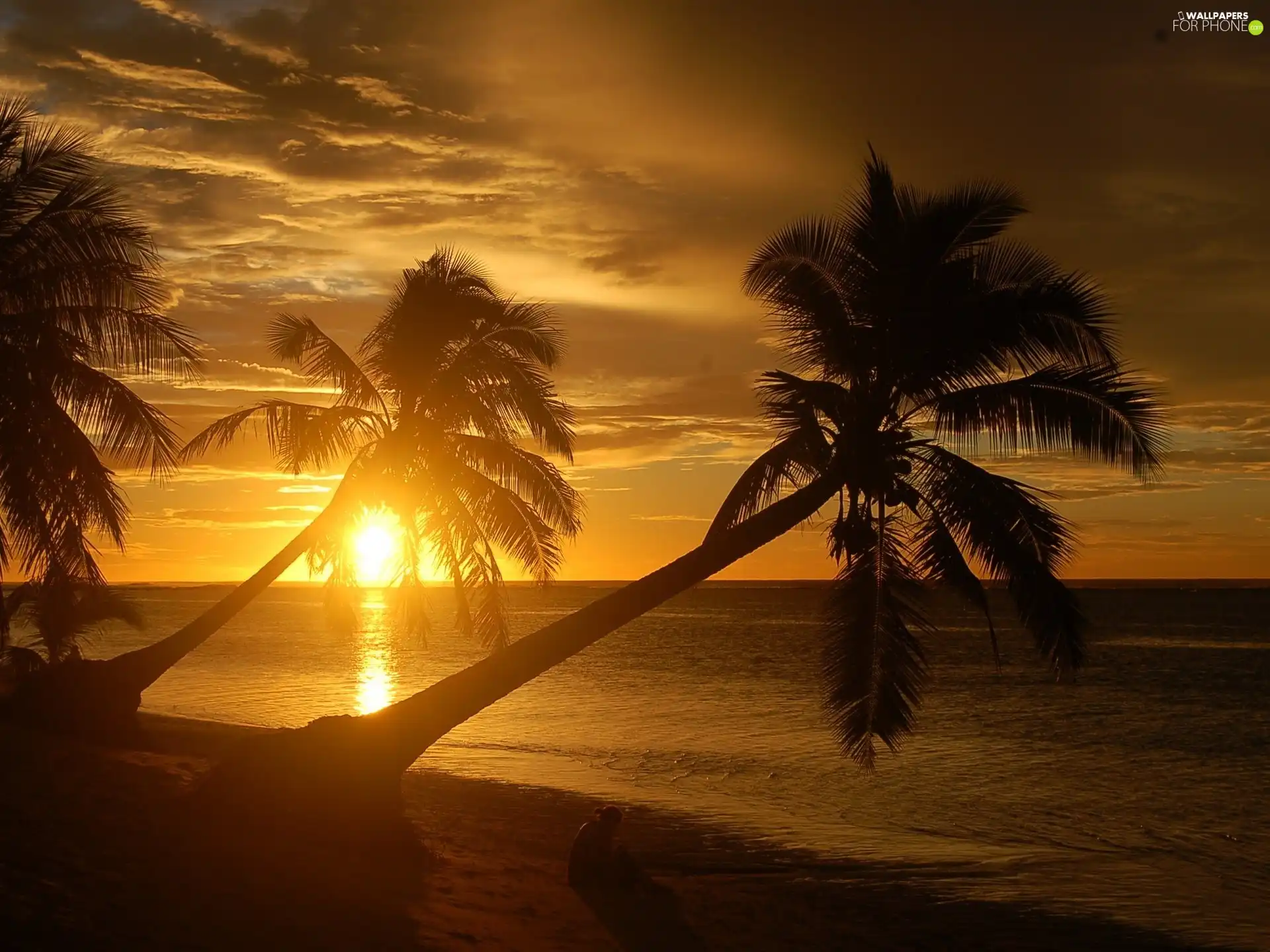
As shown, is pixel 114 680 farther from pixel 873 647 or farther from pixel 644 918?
pixel 873 647

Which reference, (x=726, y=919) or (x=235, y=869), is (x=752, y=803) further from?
(x=235, y=869)

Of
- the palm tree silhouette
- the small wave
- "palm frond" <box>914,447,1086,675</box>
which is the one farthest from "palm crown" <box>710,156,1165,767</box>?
the small wave

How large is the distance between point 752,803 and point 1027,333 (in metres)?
9.29

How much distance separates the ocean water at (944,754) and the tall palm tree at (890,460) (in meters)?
3.29

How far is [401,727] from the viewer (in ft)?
38.6

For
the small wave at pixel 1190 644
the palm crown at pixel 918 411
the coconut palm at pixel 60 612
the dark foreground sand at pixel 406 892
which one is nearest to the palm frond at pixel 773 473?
the palm crown at pixel 918 411

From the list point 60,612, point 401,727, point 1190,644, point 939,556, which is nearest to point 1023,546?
point 939,556

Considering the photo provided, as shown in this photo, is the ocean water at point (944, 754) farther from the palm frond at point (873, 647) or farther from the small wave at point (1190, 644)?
the small wave at point (1190, 644)

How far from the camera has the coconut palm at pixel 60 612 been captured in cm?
1603

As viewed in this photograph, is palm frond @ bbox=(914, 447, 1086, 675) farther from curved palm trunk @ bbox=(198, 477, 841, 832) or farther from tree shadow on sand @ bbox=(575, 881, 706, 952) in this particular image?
tree shadow on sand @ bbox=(575, 881, 706, 952)

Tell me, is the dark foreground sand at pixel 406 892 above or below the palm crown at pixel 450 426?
below

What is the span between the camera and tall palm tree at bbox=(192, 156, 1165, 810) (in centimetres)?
1122

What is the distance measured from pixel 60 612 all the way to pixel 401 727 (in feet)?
38.6

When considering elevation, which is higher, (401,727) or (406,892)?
(401,727)
